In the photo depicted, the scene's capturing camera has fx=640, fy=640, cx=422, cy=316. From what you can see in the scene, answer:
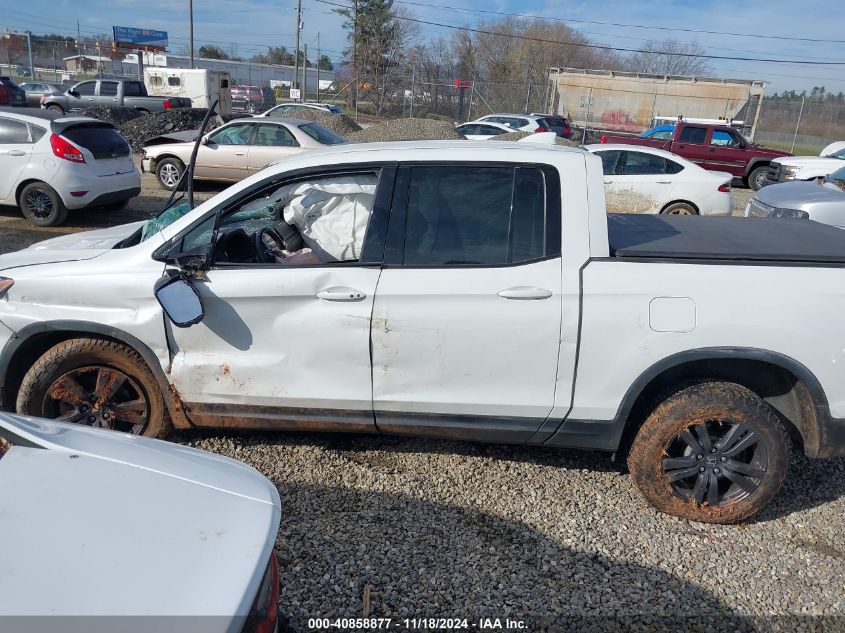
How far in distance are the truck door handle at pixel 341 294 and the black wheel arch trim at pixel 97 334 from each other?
40.1 inches

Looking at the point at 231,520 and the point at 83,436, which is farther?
the point at 83,436

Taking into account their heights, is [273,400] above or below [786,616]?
above

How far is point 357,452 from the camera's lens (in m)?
3.88

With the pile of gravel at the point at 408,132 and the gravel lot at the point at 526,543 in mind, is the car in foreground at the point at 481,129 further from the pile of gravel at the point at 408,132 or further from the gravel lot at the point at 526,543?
the gravel lot at the point at 526,543

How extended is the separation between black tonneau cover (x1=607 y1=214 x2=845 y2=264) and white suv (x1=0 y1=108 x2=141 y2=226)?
8.06 metres

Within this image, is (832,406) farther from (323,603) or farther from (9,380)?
(9,380)

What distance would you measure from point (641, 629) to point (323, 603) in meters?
1.34

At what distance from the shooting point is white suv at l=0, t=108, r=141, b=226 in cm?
904

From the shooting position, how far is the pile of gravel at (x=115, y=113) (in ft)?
68.7

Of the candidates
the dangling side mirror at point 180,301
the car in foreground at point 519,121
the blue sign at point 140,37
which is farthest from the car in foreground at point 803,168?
the blue sign at point 140,37

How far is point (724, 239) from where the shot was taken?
352 centimetres

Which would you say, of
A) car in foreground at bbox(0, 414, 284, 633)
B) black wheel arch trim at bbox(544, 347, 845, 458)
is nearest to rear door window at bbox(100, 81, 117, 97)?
car in foreground at bbox(0, 414, 284, 633)

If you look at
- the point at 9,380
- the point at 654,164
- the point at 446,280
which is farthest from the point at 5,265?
the point at 654,164

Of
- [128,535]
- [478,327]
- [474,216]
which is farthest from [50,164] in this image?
[128,535]
